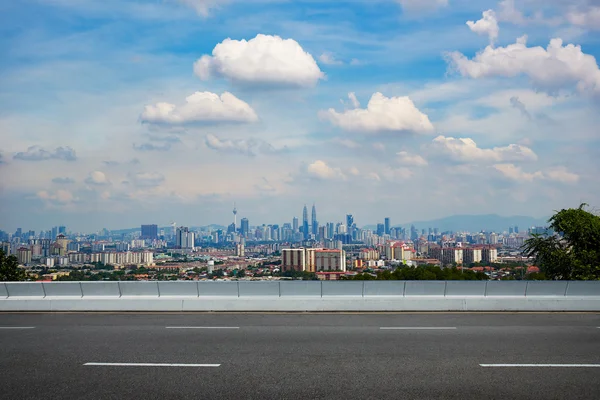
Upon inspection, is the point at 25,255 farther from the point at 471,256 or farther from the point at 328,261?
the point at 471,256

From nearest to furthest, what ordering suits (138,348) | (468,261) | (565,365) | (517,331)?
(565,365), (138,348), (517,331), (468,261)

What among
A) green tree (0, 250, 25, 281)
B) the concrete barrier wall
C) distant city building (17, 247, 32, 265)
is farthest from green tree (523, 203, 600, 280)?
distant city building (17, 247, 32, 265)

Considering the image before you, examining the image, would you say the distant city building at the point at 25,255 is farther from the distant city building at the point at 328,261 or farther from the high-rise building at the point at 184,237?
the high-rise building at the point at 184,237

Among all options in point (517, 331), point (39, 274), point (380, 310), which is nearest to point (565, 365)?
point (517, 331)

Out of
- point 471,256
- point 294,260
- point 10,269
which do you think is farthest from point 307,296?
point 471,256

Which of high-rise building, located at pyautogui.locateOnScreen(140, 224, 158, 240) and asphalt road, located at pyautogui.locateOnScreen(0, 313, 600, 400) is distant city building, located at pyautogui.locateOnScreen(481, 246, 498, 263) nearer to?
asphalt road, located at pyautogui.locateOnScreen(0, 313, 600, 400)

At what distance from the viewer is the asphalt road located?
29.7ft

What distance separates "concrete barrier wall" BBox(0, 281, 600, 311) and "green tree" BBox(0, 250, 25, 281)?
2157 cm

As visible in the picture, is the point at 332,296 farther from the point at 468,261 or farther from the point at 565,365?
the point at 468,261

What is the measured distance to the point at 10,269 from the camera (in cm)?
4078

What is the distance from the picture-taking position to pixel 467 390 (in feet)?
29.5

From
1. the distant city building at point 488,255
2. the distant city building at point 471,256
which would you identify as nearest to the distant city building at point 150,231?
the distant city building at point 471,256

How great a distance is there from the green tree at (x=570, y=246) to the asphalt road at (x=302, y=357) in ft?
52.1

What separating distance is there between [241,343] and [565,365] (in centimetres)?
679
